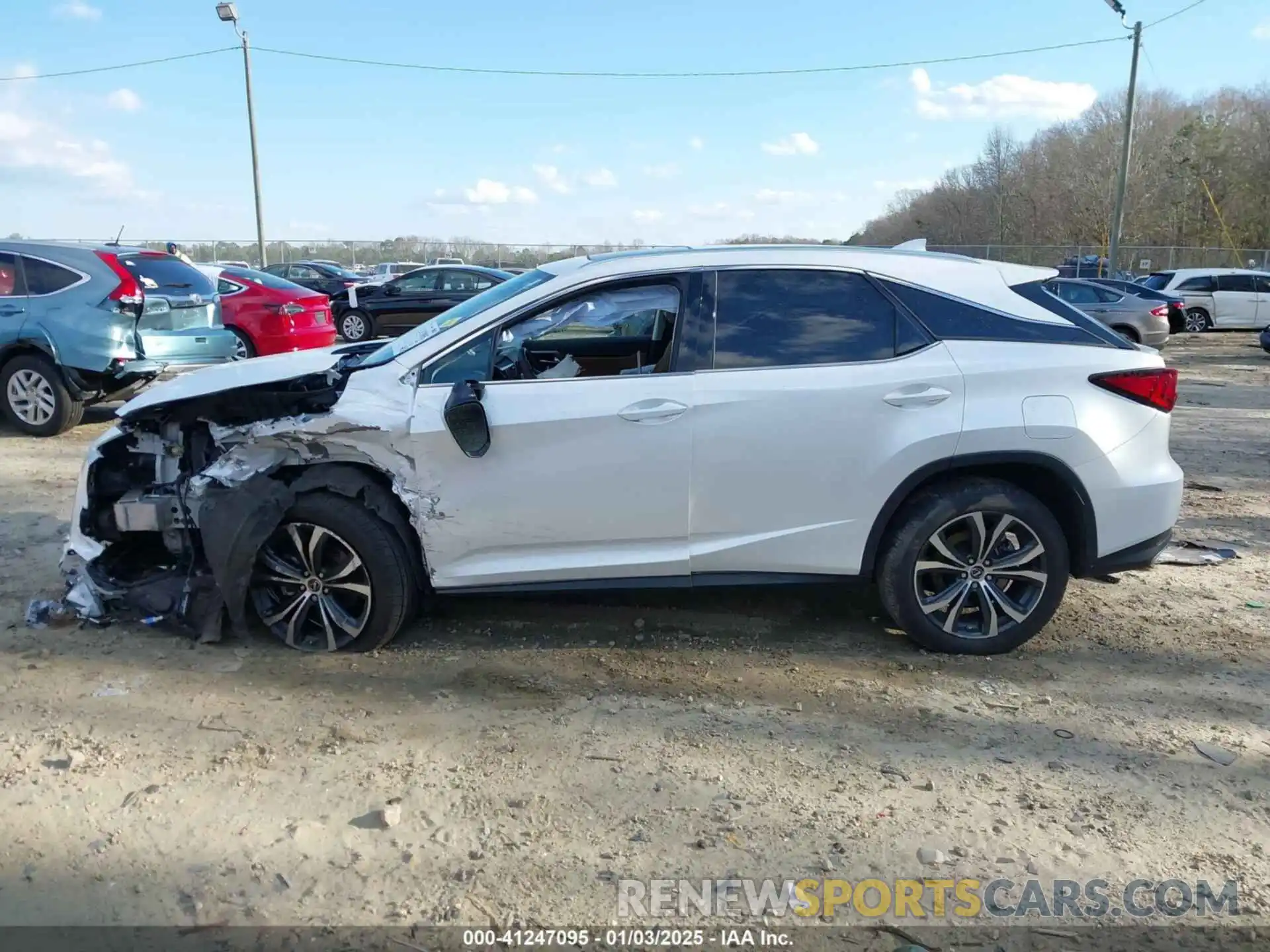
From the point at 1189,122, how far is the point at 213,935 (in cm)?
6241

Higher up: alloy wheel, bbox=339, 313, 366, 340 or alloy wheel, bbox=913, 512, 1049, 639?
alloy wheel, bbox=339, 313, 366, 340

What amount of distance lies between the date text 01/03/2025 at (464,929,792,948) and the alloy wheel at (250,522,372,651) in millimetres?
1887

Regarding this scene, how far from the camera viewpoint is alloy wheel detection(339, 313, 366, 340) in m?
18.6

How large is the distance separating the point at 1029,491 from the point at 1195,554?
7.36 ft

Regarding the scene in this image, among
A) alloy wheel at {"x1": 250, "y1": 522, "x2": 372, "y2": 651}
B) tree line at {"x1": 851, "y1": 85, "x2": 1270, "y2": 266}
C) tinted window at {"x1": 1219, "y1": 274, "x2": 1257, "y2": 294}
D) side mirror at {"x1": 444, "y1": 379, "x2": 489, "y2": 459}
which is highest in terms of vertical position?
tree line at {"x1": 851, "y1": 85, "x2": 1270, "y2": 266}

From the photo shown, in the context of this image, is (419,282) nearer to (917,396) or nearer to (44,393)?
(44,393)

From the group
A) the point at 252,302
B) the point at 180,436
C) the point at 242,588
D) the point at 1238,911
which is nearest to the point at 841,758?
the point at 1238,911

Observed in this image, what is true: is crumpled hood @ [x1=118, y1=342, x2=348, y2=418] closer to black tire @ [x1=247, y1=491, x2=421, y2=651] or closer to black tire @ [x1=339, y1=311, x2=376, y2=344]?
black tire @ [x1=247, y1=491, x2=421, y2=651]

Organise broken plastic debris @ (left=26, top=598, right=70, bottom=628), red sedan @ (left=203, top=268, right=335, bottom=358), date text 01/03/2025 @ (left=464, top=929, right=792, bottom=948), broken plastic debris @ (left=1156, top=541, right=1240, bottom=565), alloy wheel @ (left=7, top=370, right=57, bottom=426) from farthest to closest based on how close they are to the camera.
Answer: red sedan @ (left=203, top=268, right=335, bottom=358), alloy wheel @ (left=7, top=370, right=57, bottom=426), broken plastic debris @ (left=1156, top=541, right=1240, bottom=565), broken plastic debris @ (left=26, top=598, right=70, bottom=628), date text 01/03/2025 @ (left=464, top=929, right=792, bottom=948)

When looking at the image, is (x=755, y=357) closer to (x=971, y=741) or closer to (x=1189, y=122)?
(x=971, y=741)

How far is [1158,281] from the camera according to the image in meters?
23.2

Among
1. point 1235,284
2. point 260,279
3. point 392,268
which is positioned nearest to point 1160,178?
point 1235,284

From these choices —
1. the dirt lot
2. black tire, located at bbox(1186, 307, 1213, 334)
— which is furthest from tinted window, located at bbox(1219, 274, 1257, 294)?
the dirt lot

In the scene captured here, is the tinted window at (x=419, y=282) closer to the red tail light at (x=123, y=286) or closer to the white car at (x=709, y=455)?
the red tail light at (x=123, y=286)
